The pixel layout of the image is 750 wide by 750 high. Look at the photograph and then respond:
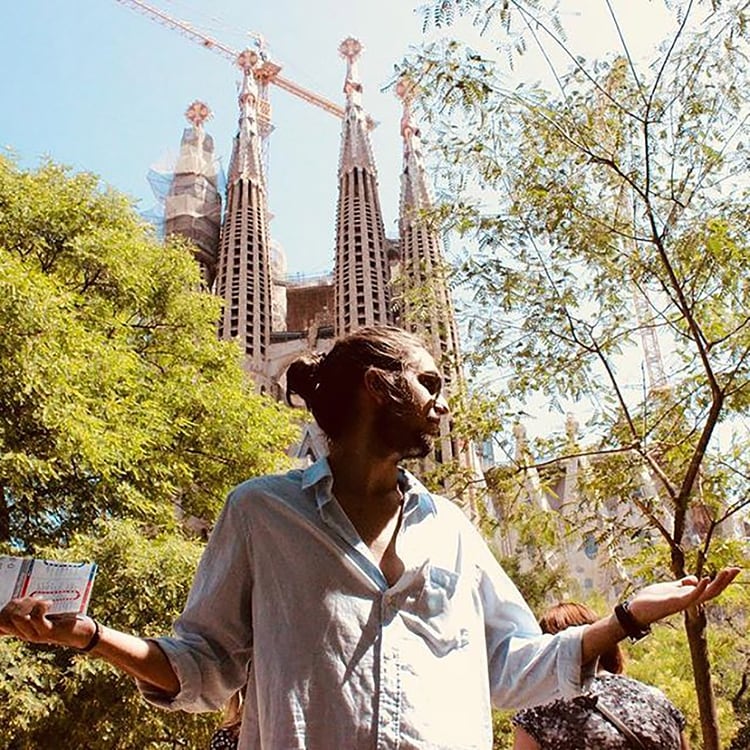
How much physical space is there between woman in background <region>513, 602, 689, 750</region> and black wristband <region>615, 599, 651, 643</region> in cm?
94

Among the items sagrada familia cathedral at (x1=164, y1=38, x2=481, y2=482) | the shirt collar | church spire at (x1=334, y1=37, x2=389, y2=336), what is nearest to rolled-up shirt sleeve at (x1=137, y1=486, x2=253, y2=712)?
Answer: the shirt collar

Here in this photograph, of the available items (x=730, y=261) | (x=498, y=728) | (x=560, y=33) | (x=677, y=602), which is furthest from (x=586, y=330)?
→ (x=498, y=728)

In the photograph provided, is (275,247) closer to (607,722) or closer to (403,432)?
(607,722)

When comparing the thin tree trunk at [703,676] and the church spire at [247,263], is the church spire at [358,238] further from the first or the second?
the thin tree trunk at [703,676]

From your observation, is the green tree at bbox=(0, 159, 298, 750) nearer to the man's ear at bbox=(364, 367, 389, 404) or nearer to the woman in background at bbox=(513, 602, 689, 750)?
the woman in background at bbox=(513, 602, 689, 750)

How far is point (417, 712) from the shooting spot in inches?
43.0

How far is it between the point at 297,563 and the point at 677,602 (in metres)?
0.55

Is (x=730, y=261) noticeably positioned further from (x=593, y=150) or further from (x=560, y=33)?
(x=560, y=33)

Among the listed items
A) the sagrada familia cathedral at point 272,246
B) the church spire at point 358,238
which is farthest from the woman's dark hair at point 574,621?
the church spire at point 358,238

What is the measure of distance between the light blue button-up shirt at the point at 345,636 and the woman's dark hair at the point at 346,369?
10cm

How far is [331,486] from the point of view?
4.29 ft

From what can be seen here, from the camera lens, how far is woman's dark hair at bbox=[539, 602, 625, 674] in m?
2.29

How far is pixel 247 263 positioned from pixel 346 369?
2656 centimetres

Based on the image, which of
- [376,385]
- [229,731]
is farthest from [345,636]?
[229,731]
